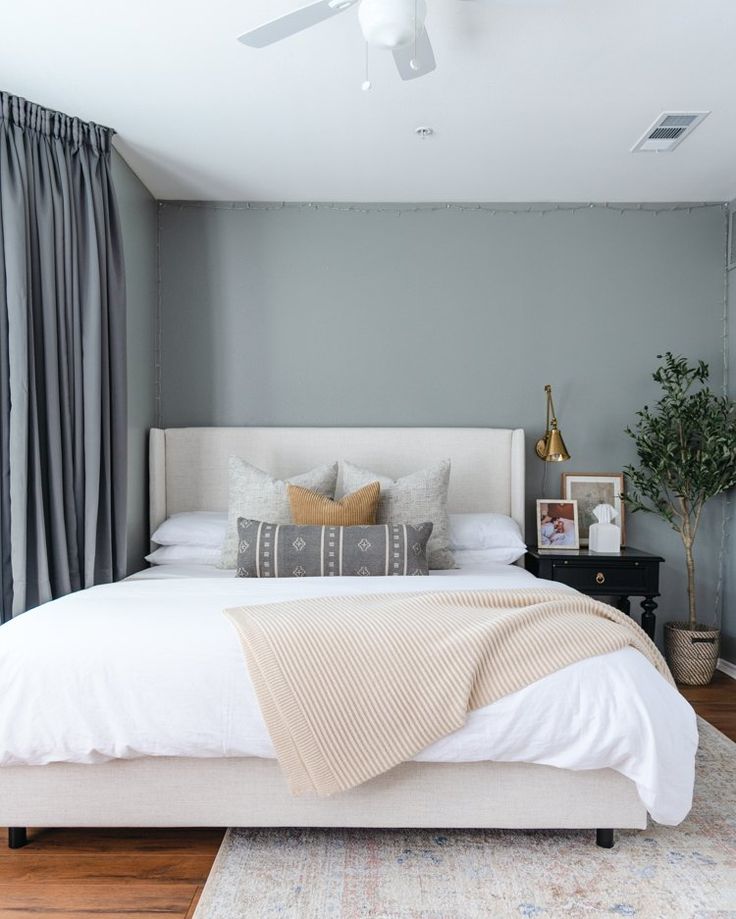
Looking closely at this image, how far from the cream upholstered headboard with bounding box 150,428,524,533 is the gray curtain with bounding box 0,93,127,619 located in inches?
24.5

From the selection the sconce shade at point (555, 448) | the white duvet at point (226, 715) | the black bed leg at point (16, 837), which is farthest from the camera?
the sconce shade at point (555, 448)

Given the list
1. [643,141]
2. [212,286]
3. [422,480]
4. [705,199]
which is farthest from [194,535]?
[705,199]

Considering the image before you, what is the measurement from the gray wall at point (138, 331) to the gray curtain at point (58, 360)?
29 centimetres

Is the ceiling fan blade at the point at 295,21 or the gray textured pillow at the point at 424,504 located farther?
the gray textured pillow at the point at 424,504

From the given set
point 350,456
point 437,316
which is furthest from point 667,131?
point 350,456

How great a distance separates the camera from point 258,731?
6.29ft

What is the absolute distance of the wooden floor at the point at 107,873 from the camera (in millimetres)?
1820

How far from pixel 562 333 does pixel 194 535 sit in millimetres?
2213

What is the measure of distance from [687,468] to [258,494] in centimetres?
208

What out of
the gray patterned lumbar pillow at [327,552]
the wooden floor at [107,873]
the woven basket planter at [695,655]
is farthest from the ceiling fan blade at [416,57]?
the woven basket planter at [695,655]

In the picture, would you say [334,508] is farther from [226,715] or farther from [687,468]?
[687,468]

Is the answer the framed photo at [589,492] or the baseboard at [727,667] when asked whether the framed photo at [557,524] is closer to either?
the framed photo at [589,492]

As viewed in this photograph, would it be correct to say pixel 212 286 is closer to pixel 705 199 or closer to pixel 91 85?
pixel 91 85

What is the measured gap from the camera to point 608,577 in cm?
367
